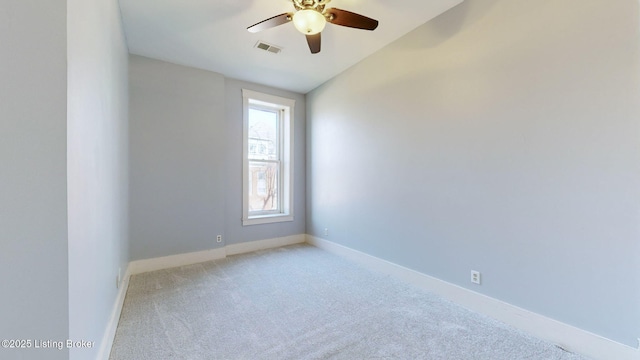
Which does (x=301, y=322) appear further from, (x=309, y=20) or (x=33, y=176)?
(x=309, y=20)

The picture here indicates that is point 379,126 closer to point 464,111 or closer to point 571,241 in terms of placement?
point 464,111

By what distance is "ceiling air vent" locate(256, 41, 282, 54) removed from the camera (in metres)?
3.01

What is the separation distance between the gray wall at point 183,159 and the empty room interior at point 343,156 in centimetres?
2

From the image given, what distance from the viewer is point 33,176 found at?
33.6 inches

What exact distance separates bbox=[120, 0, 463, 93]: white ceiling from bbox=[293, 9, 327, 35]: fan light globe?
0.49m

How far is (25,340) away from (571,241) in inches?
113

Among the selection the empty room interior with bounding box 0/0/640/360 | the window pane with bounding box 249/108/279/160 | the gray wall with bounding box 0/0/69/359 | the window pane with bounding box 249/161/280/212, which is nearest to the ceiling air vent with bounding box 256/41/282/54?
the empty room interior with bounding box 0/0/640/360

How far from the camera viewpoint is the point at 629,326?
1.53 m

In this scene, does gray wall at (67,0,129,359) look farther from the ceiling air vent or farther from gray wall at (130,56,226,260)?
the ceiling air vent

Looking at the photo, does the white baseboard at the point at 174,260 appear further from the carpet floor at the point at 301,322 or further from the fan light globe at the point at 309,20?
the fan light globe at the point at 309,20

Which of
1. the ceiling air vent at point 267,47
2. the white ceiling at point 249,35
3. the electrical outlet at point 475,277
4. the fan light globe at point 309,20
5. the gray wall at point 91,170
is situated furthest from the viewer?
the ceiling air vent at point 267,47

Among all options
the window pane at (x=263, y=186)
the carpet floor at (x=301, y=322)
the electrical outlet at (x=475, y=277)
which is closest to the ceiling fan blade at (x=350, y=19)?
the electrical outlet at (x=475, y=277)

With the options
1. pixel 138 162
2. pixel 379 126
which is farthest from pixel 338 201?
pixel 138 162

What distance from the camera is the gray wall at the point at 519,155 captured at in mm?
1591
